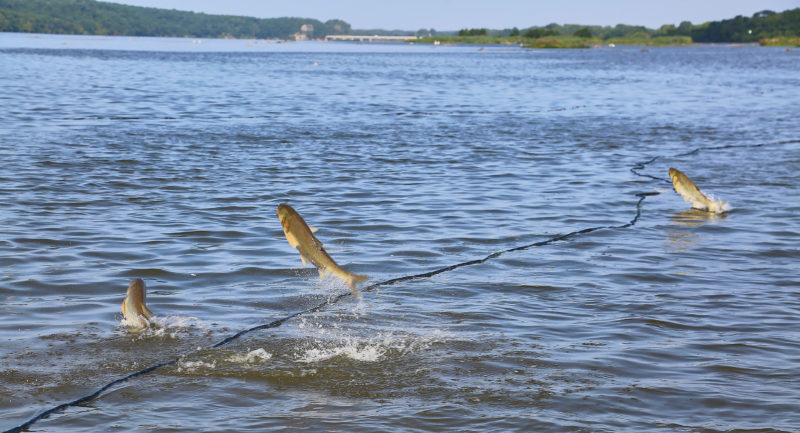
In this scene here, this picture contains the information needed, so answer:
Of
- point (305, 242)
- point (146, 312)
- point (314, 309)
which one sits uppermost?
point (305, 242)

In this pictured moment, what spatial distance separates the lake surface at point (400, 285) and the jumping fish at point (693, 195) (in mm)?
282

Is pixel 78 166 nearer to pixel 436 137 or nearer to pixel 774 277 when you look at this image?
pixel 436 137

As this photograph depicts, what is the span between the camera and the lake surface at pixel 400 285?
6578 mm

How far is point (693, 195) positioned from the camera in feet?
47.2

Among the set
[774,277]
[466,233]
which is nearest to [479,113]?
[466,233]

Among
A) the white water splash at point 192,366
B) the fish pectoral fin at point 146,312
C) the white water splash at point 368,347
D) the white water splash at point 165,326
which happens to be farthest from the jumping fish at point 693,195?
the white water splash at point 192,366

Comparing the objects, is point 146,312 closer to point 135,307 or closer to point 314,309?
point 135,307

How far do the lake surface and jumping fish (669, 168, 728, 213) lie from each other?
0.93 feet

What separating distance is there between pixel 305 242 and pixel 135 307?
7.22 feet

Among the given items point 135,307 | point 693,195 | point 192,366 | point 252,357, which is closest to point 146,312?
point 135,307

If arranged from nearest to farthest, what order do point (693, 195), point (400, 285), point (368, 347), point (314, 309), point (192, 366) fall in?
1. point (192, 366)
2. point (368, 347)
3. point (314, 309)
4. point (400, 285)
5. point (693, 195)

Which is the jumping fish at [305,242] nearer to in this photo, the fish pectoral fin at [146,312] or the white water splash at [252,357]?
the white water splash at [252,357]

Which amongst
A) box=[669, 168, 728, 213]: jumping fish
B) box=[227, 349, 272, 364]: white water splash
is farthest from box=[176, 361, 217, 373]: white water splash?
box=[669, 168, 728, 213]: jumping fish

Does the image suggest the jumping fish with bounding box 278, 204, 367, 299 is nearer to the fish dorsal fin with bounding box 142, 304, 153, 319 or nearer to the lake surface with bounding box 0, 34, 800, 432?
the lake surface with bounding box 0, 34, 800, 432
